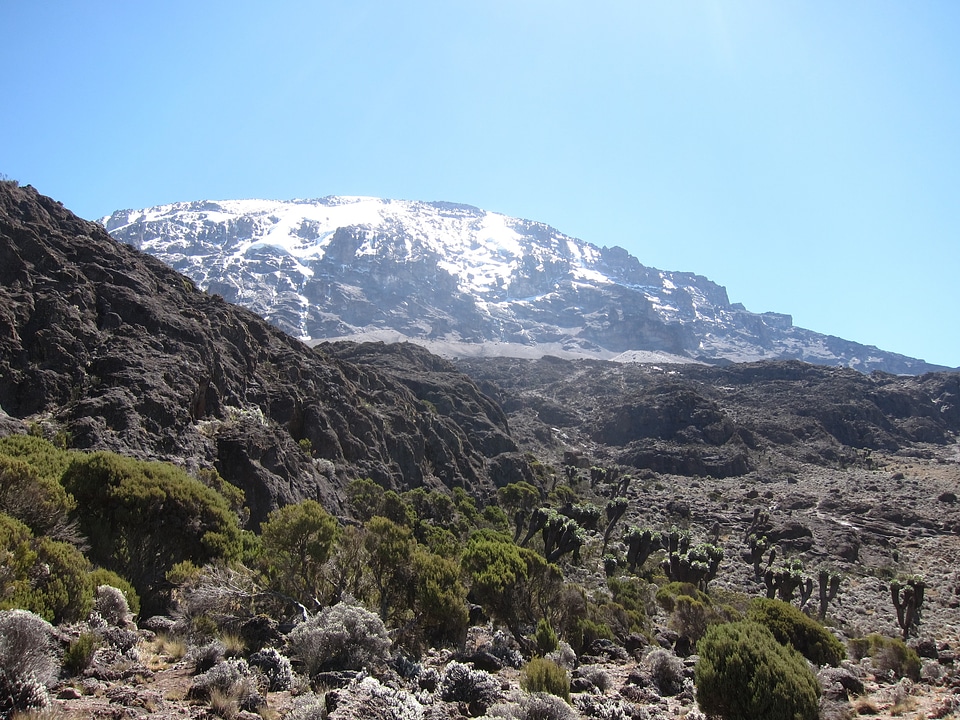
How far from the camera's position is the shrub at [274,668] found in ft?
43.9

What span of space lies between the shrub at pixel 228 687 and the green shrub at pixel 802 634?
20802 mm

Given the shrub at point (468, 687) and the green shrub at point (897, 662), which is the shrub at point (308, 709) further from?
the green shrub at point (897, 662)

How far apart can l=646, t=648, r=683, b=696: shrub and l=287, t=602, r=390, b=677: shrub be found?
369 inches

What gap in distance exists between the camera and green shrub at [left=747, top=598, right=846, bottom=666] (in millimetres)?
24922

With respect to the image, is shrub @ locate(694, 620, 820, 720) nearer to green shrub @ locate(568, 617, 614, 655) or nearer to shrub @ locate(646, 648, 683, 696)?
shrub @ locate(646, 648, 683, 696)

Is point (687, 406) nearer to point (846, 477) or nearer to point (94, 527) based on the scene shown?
point (846, 477)

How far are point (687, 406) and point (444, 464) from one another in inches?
3076

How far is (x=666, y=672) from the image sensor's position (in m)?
19.9

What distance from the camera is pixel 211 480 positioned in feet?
106

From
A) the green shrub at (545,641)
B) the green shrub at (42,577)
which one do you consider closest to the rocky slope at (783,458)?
the green shrub at (545,641)

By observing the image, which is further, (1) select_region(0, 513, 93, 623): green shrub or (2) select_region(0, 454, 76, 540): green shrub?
A: (2) select_region(0, 454, 76, 540): green shrub

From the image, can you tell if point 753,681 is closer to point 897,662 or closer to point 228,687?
point 228,687

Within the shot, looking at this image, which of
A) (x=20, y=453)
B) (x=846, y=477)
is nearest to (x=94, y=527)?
(x=20, y=453)

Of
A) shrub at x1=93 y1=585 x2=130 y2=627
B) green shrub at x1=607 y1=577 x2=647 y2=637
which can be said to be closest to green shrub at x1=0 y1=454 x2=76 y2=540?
shrub at x1=93 y1=585 x2=130 y2=627
